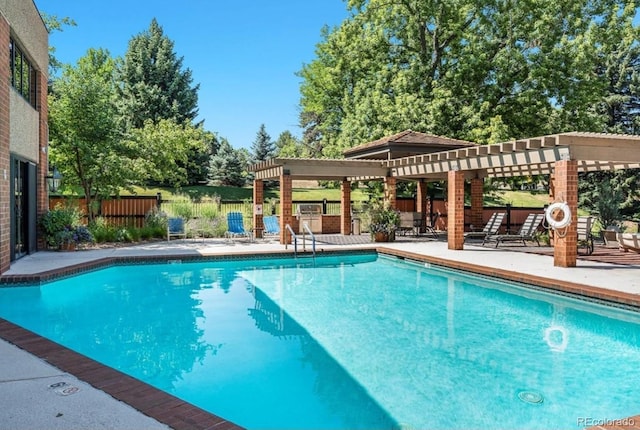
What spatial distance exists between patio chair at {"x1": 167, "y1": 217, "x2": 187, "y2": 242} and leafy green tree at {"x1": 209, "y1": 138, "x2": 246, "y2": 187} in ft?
62.0

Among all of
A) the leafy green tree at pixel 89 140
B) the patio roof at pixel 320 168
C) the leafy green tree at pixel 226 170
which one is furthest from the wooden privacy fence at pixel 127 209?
the leafy green tree at pixel 226 170

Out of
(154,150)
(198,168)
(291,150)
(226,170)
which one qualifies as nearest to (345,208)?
(154,150)

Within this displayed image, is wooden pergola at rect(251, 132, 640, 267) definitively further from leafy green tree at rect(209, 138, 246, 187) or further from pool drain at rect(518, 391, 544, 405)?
leafy green tree at rect(209, 138, 246, 187)

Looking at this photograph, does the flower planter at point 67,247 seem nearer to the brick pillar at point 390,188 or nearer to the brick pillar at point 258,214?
the brick pillar at point 258,214

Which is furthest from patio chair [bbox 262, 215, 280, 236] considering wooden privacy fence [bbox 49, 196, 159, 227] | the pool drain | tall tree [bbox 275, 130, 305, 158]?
tall tree [bbox 275, 130, 305, 158]

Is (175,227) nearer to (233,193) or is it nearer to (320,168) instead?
(320,168)

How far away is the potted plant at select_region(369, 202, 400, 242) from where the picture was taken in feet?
50.0

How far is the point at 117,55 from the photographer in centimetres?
3422

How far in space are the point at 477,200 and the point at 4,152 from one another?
15.3 m

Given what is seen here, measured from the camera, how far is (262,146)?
38750 millimetres

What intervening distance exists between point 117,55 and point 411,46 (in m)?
22.7

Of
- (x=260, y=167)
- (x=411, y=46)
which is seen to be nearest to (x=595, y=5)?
(x=411, y=46)

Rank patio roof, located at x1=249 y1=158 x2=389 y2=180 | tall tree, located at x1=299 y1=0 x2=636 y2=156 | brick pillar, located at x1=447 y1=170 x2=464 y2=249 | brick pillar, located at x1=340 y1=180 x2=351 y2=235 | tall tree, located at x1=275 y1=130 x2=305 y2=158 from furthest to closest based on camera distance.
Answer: tall tree, located at x1=275 y1=130 x2=305 y2=158 < tall tree, located at x1=299 y1=0 x2=636 y2=156 < brick pillar, located at x1=340 y1=180 x2=351 y2=235 < patio roof, located at x1=249 y1=158 x2=389 y2=180 < brick pillar, located at x1=447 y1=170 x2=464 y2=249

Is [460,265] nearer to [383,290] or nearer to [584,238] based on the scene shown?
[383,290]
